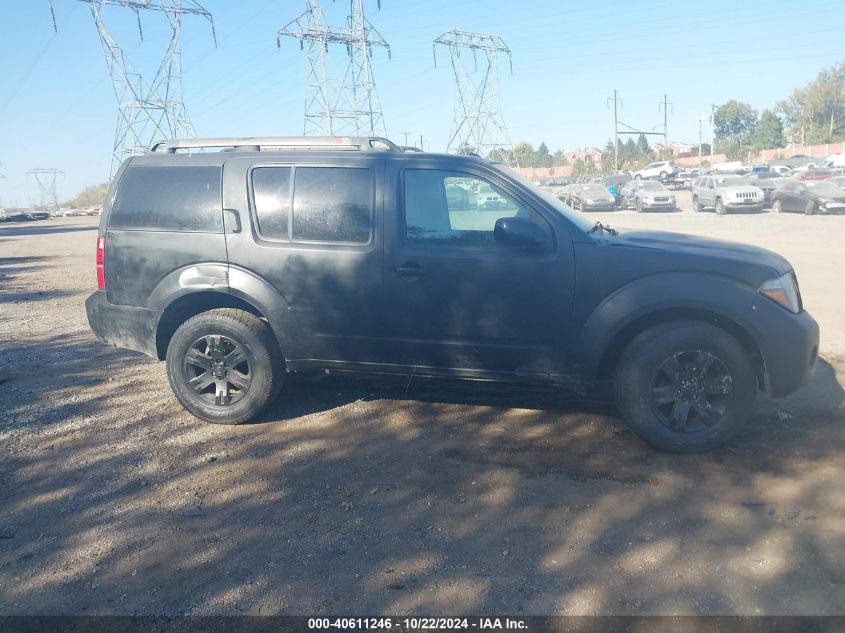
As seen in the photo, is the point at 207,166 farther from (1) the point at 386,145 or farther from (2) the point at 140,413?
(2) the point at 140,413

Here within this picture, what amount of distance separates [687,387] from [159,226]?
3976 mm

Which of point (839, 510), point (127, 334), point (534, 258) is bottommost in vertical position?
point (839, 510)

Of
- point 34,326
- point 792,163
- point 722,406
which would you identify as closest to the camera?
point 722,406

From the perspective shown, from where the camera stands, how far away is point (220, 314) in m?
5.14

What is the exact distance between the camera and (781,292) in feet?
14.5

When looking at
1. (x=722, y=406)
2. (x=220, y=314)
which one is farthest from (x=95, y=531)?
(x=722, y=406)

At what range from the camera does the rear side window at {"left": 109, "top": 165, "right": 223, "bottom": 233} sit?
16.9ft

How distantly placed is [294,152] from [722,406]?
11.4 ft

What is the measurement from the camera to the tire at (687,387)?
442cm

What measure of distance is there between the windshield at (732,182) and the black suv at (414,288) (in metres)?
25.8

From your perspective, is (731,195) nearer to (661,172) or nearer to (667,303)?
(667,303)

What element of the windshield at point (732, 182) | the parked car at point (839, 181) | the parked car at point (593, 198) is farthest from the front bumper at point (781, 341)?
the parked car at point (593, 198)

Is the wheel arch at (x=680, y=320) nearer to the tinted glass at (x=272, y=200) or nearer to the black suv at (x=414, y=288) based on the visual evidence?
the black suv at (x=414, y=288)

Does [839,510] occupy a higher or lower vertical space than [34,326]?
lower
